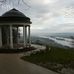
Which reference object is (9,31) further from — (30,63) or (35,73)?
(35,73)

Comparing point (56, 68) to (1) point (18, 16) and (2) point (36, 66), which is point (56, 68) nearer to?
(2) point (36, 66)

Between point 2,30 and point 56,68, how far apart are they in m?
12.9

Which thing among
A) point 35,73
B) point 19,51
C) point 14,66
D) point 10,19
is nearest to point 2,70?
point 14,66

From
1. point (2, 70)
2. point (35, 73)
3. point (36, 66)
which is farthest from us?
point (36, 66)

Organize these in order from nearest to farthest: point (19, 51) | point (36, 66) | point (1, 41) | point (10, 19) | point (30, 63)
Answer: point (36, 66) < point (30, 63) < point (19, 51) < point (10, 19) < point (1, 41)

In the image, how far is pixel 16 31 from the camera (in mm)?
24484

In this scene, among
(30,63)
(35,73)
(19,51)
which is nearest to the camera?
(35,73)

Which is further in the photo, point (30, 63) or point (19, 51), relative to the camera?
point (19, 51)

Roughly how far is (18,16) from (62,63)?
9.32m

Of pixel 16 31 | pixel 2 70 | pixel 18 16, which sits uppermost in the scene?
pixel 18 16

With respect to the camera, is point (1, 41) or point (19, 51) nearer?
point (19, 51)

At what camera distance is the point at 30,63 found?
489 inches

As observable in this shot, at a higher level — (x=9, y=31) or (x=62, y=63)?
(x=9, y=31)

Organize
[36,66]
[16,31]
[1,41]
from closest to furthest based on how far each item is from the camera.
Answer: [36,66]
[1,41]
[16,31]
